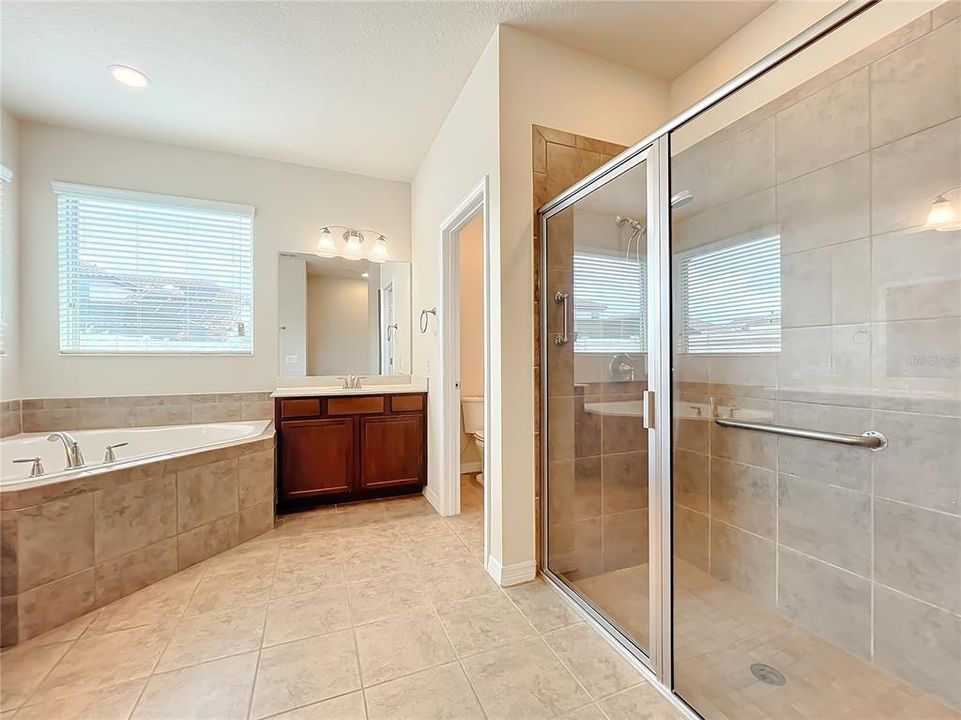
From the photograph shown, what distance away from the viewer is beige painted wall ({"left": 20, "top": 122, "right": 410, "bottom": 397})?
2785 millimetres

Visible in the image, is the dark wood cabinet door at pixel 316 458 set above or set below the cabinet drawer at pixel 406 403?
A: below

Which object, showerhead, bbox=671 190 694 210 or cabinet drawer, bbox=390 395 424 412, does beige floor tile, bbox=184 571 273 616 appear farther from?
showerhead, bbox=671 190 694 210

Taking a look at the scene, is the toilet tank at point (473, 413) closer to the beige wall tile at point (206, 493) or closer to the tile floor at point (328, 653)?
the tile floor at point (328, 653)

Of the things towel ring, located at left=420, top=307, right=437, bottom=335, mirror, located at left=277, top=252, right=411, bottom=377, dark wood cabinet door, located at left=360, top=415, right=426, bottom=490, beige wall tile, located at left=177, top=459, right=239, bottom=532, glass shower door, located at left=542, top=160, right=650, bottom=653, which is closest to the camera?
glass shower door, located at left=542, top=160, right=650, bottom=653

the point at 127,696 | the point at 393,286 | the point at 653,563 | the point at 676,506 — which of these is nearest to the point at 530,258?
the point at 676,506

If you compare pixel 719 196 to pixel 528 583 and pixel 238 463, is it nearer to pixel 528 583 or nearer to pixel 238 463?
pixel 528 583

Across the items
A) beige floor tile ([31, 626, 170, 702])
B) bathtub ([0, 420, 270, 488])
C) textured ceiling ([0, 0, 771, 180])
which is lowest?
beige floor tile ([31, 626, 170, 702])

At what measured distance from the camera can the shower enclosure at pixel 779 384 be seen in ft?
4.36

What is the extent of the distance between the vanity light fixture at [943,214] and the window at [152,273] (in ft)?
12.5

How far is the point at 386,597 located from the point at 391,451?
1382 mm

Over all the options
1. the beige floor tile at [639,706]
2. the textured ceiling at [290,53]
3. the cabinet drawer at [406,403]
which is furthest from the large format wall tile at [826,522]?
the cabinet drawer at [406,403]

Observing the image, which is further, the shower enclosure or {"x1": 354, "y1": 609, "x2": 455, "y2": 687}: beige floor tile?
{"x1": 354, "y1": 609, "x2": 455, "y2": 687}: beige floor tile

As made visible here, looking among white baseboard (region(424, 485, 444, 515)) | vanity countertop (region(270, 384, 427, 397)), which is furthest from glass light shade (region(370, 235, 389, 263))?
white baseboard (region(424, 485, 444, 515))

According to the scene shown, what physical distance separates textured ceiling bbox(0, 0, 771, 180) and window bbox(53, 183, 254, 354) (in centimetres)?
54
